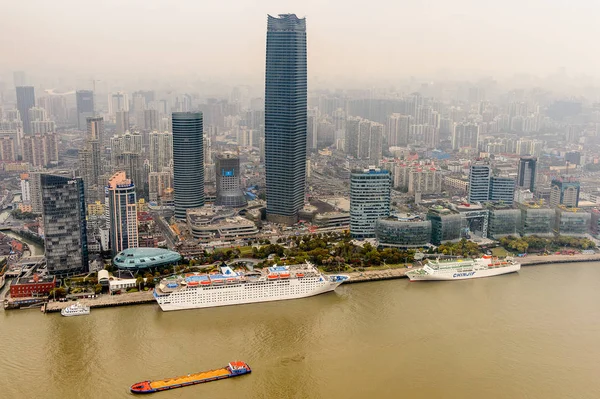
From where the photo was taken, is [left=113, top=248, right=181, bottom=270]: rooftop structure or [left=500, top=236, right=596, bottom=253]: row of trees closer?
[left=113, top=248, right=181, bottom=270]: rooftop structure

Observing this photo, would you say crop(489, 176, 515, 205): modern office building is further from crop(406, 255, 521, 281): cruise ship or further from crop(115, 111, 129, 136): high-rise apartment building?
crop(115, 111, 129, 136): high-rise apartment building

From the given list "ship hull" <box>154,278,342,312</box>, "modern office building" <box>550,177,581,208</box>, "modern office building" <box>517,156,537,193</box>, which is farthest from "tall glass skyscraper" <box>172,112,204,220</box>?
"modern office building" <box>517,156,537,193</box>

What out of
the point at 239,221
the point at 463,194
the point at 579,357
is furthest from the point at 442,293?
the point at 463,194

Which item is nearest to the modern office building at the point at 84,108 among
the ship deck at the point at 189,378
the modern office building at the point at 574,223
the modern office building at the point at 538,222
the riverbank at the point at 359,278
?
the riverbank at the point at 359,278

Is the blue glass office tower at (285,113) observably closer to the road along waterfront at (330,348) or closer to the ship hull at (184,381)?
the road along waterfront at (330,348)

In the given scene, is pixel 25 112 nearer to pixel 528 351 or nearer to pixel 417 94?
pixel 417 94
